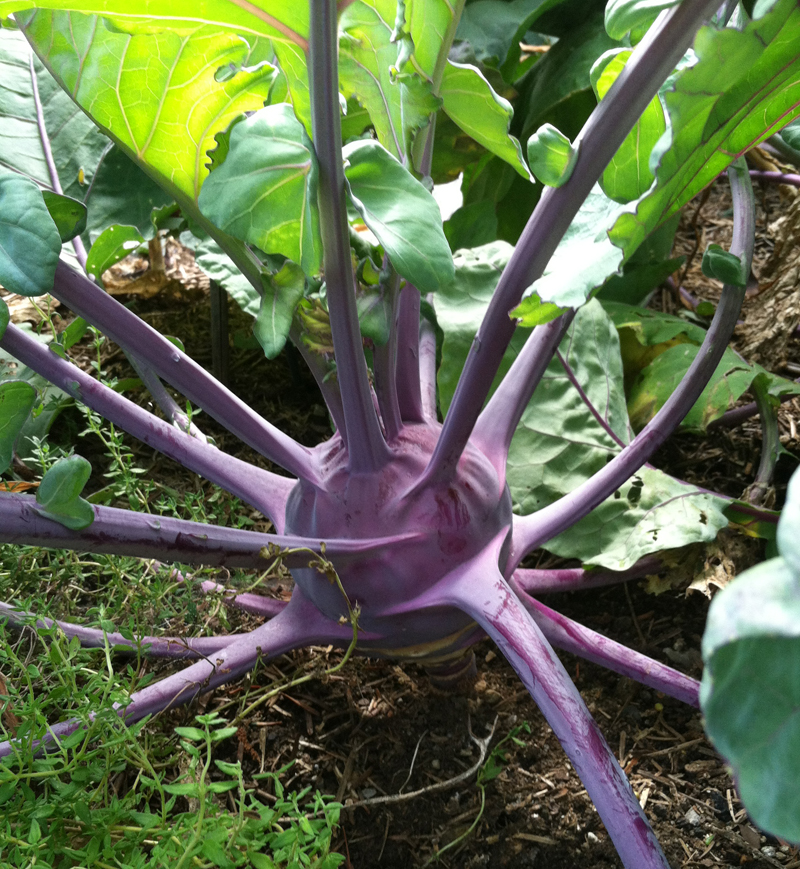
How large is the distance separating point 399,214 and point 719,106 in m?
0.23

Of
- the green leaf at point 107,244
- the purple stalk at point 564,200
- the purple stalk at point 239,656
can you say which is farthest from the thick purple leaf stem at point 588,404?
the green leaf at point 107,244

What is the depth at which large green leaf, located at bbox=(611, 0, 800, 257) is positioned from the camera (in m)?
0.46

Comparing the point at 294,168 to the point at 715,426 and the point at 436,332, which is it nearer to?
the point at 436,332

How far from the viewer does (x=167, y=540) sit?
66 cm

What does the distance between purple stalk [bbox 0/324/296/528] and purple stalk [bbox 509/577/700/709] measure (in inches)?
11.6

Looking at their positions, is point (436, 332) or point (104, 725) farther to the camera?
point (436, 332)

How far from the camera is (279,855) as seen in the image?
1.92 feet

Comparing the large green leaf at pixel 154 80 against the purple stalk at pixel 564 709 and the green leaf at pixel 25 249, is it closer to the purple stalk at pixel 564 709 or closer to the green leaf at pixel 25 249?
the green leaf at pixel 25 249

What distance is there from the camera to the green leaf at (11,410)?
2.20 ft

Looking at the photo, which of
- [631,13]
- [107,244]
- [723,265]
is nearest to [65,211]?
[107,244]

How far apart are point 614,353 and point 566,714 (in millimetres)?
621

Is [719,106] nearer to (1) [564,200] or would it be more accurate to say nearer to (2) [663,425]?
(1) [564,200]

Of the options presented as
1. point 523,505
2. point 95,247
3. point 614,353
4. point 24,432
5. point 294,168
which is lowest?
point 24,432

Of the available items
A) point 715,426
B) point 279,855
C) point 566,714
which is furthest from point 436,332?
point 279,855
